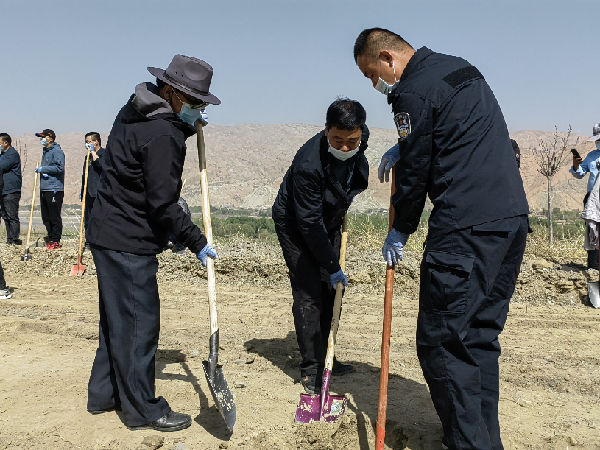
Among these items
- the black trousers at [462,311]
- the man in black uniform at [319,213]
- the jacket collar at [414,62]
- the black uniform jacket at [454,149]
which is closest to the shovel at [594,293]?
the man in black uniform at [319,213]

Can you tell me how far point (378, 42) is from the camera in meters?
2.80

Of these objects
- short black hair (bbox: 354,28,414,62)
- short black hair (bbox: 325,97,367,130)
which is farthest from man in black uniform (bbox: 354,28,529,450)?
short black hair (bbox: 325,97,367,130)

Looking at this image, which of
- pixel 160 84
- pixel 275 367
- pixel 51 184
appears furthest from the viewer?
pixel 51 184

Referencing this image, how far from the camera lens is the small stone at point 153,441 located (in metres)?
3.06

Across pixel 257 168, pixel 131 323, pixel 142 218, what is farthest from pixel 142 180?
pixel 257 168

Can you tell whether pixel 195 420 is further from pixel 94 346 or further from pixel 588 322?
pixel 588 322

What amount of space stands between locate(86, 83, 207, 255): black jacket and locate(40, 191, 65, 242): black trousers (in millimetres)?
7721

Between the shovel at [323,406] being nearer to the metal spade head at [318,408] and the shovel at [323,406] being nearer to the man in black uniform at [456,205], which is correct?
the metal spade head at [318,408]

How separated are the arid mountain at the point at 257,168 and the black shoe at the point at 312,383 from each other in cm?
3123

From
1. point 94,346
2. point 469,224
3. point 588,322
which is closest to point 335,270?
point 469,224

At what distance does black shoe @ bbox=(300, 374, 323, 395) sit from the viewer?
3.87 metres

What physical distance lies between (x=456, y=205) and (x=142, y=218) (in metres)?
1.69

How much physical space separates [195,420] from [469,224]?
2.04 meters

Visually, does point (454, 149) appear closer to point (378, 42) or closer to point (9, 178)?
point (378, 42)
